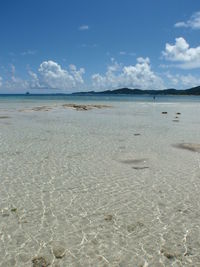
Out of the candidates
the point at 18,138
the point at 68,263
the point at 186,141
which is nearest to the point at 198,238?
the point at 68,263

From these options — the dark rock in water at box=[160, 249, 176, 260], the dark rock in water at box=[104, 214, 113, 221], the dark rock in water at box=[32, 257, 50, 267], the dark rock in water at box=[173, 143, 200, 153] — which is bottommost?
the dark rock in water at box=[160, 249, 176, 260]

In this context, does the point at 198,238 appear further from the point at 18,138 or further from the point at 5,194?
the point at 18,138

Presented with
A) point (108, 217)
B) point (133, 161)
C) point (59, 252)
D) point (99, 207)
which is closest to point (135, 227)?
point (108, 217)

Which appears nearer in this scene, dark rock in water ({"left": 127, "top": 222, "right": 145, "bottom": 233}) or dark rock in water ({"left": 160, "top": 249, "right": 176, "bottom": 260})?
dark rock in water ({"left": 160, "top": 249, "right": 176, "bottom": 260})

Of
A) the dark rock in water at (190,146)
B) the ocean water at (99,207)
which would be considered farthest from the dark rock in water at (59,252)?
the dark rock in water at (190,146)

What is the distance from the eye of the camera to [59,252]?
624 centimetres

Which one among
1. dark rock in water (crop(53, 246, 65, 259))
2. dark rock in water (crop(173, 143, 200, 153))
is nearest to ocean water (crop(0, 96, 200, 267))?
dark rock in water (crop(53, 246, 65, 259))

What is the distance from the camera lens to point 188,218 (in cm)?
779

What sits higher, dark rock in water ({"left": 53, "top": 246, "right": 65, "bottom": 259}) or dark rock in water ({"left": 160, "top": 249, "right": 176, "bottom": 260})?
dark rock in water ({"left": 53, "top": 246, "right": 65, "bottom": 259})

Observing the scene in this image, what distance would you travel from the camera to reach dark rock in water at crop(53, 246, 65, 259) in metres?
6.11

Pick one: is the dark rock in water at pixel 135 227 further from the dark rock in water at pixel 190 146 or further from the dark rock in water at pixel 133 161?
the dark rock in water at pixel 190 146

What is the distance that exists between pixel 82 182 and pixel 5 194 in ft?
9.68

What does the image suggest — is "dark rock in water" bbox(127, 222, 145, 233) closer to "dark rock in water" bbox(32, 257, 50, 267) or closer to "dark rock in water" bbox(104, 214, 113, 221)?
"dark rock in water" bbox(104, 214, 113, 221)

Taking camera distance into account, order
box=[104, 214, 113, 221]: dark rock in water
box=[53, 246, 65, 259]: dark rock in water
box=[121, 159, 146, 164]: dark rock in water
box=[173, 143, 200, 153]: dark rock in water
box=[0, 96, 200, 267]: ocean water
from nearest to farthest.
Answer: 1. box=[53, 246, 65, 259]: dark rock in water
2. box=[0, 96, 200, 267]: ocean water
3. box=[104, 214, 113, 221]: dark rock in water
4. box=[121, 159, 146, 164]: dark rock in water
5. box=[173, 143, 200, 153]: dark rock in water
